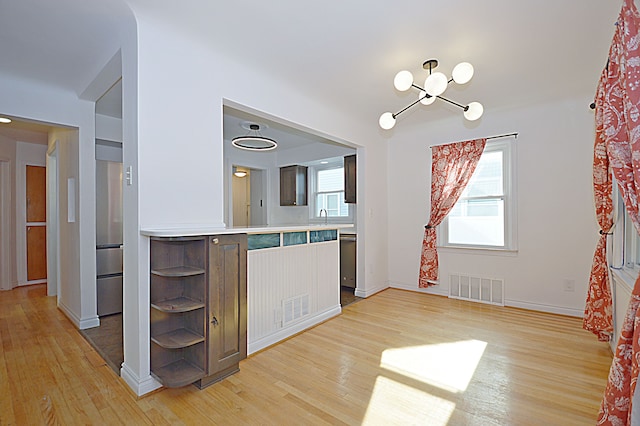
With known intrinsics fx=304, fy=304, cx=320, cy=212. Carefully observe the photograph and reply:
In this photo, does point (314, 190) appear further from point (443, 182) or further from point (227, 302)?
point (227, 302)

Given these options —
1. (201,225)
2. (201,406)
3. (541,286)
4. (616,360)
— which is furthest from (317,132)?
(541,286)

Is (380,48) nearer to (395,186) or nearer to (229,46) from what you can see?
(229,46)

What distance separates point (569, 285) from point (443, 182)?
198cm

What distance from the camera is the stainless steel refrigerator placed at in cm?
365

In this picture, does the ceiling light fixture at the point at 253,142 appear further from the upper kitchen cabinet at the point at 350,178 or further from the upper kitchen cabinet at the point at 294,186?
the upper kitchen cabinet at the point at 294,186

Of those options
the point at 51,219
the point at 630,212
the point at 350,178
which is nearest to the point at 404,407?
the point at 630,212

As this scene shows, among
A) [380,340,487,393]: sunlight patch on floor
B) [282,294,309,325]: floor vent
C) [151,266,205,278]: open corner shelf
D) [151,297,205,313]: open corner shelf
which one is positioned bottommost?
[380,340,487,393]: sunlight patch on floor

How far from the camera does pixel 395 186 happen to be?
201 inches

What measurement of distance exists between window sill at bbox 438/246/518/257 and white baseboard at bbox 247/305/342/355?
6.30ft

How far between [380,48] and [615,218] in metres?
2.50

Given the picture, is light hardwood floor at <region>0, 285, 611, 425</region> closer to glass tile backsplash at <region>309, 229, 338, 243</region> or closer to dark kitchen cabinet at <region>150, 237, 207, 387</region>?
dark kitchen cabinet at <region>150, 237, 207, 387</region>

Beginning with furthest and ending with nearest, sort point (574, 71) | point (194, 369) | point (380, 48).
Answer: point (574, 71)
point (380, 48)
point (194, 369)

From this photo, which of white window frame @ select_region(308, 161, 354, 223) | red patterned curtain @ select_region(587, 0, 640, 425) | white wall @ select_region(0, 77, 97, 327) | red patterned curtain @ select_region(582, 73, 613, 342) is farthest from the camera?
white window frame @ select_region(308, 161, 354, 223)

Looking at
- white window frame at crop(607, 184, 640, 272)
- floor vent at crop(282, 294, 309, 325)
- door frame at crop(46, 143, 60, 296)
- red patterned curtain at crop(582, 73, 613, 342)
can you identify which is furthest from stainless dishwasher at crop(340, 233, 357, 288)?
door frame at crop(46, 143, 60, 296)
